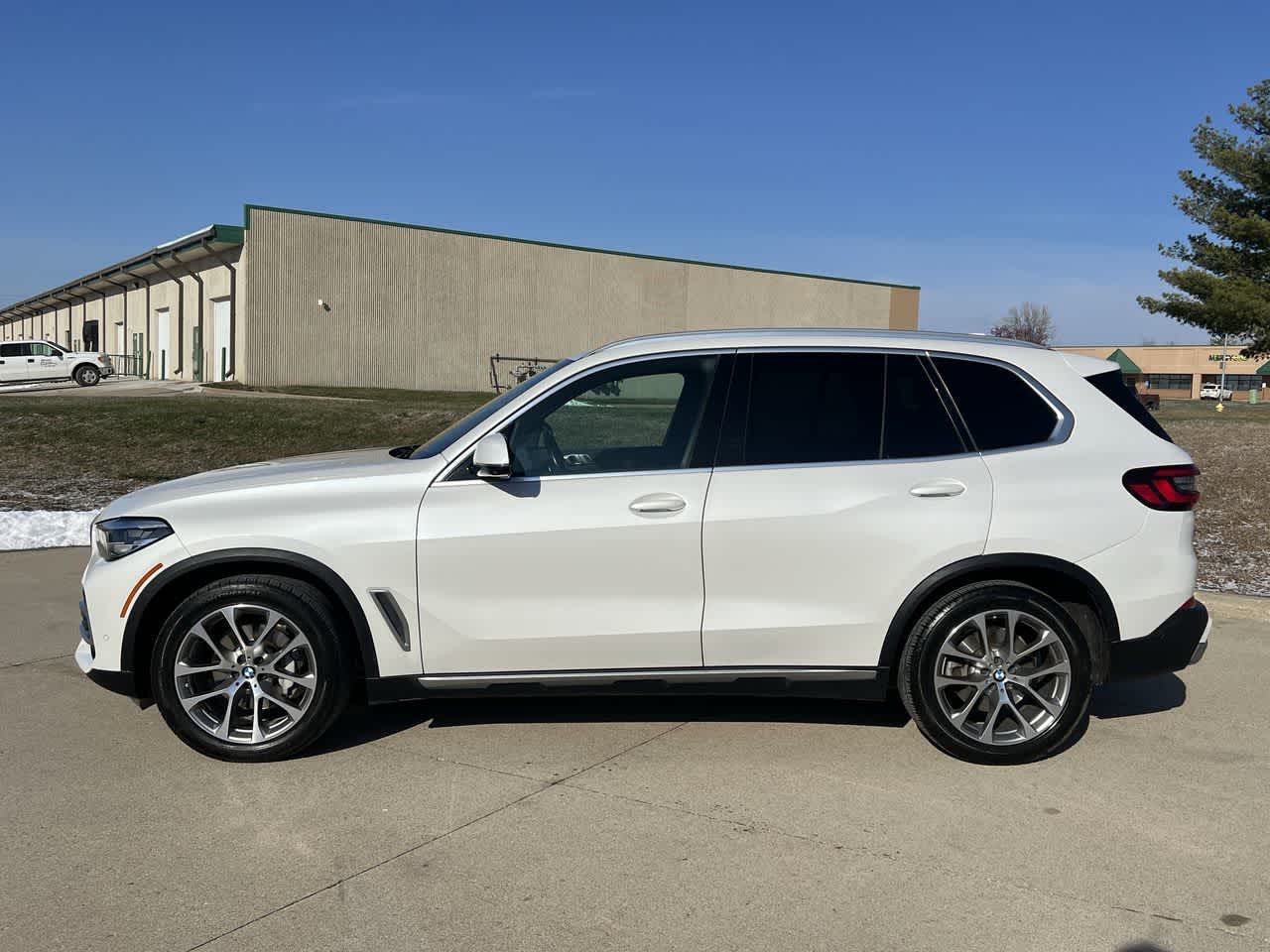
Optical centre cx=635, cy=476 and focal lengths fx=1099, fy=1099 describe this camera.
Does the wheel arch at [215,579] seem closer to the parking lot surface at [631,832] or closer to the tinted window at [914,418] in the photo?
the parking lot surface at [631,832]

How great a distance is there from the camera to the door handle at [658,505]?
452 cm

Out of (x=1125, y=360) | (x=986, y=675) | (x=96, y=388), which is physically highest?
(x=1125, y=360)

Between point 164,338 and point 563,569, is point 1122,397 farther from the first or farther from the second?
point 164,338

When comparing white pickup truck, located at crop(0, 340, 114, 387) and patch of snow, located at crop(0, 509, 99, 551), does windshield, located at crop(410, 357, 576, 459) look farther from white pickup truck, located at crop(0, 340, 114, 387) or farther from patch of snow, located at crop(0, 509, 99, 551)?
white pickup truck, located at crop(0, 340, 114, 387)

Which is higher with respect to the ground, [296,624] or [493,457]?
[493,457]

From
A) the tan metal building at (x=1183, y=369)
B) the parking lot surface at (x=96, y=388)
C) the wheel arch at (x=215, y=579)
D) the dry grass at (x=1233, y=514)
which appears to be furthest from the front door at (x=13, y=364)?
the tan metal building at (x=1183, y=369)

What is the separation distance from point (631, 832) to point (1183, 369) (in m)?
112

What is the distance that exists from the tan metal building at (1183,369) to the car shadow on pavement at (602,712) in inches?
4015

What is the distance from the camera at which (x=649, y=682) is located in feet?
15.2

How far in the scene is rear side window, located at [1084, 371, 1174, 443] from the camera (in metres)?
4.80

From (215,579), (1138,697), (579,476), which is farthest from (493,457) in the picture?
(1138,697)

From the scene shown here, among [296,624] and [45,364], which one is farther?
[45,364]

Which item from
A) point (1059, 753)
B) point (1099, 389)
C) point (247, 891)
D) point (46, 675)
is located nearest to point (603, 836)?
point (247, 891)

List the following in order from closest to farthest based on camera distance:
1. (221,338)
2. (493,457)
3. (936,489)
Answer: (493,457) < (936,489) < (221,338)
